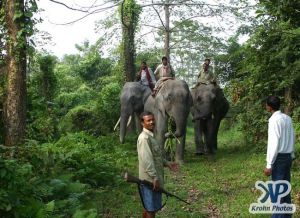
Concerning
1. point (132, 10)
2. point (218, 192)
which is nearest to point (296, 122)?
point (218, 192)

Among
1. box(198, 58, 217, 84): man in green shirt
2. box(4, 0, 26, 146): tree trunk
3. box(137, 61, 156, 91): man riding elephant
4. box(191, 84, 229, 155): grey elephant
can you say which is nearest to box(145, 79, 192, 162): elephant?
box(191, 84, 229, 155): grey elephant

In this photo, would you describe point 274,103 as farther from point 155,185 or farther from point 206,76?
point 206,76

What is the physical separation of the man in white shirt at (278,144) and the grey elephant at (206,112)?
840 cm

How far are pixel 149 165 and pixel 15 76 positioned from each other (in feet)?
14.4

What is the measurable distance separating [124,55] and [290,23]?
9180 millimetres

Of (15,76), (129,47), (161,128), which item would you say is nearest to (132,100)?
(161,128)

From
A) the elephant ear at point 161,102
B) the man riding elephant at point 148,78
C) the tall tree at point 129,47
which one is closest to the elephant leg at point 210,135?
the man riding elephant at point 148,78

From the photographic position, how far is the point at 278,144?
6.89 metres

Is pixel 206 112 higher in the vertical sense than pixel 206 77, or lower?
lower

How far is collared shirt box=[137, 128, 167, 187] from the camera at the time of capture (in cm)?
647

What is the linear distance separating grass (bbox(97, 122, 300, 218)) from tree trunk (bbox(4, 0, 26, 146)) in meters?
2.13

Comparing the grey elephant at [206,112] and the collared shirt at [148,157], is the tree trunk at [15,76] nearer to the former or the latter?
the collared shirt at [148,157]

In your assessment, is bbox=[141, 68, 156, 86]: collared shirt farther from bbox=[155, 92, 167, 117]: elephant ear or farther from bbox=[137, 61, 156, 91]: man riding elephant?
bbox=[155, 92, 167, 117]: elephant ear

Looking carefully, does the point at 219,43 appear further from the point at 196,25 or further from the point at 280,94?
the point at 280,94
